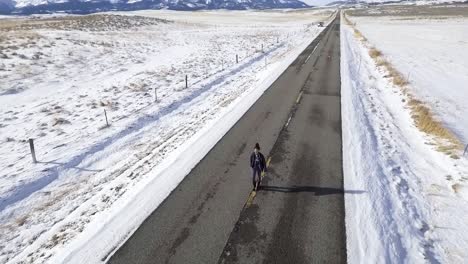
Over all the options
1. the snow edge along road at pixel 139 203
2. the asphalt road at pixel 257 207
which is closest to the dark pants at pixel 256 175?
the asphalt road at pixel 257 207

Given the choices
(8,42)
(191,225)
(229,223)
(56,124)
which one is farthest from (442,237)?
(8,42)

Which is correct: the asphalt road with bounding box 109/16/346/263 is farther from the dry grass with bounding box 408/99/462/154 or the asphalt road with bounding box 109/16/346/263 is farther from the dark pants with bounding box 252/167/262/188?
the dry grass with bounding box 408/99/462/154

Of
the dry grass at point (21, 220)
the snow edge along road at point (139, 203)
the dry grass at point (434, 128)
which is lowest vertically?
the dry grass at point (21, 220)

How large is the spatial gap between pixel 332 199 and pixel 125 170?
23.9ft

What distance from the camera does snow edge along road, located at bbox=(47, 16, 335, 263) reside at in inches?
322

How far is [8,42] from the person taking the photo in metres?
33.6

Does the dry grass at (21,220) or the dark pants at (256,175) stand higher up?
the dark pants at (256,175)

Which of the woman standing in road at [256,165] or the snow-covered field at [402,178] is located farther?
the woman standing in road at [256,165]

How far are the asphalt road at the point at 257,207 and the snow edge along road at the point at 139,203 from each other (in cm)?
30

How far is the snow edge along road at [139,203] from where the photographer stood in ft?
26.8

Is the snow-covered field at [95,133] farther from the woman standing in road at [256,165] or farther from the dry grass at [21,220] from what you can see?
the woman standing in road at [256,165]

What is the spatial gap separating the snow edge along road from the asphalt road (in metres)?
0.30

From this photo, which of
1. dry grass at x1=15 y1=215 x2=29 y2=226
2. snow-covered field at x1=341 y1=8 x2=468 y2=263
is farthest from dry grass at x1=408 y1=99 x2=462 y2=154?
dry grass at x1=15 y1=215 x2=29 y2=226

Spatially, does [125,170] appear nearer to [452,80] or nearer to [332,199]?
[332,199]
